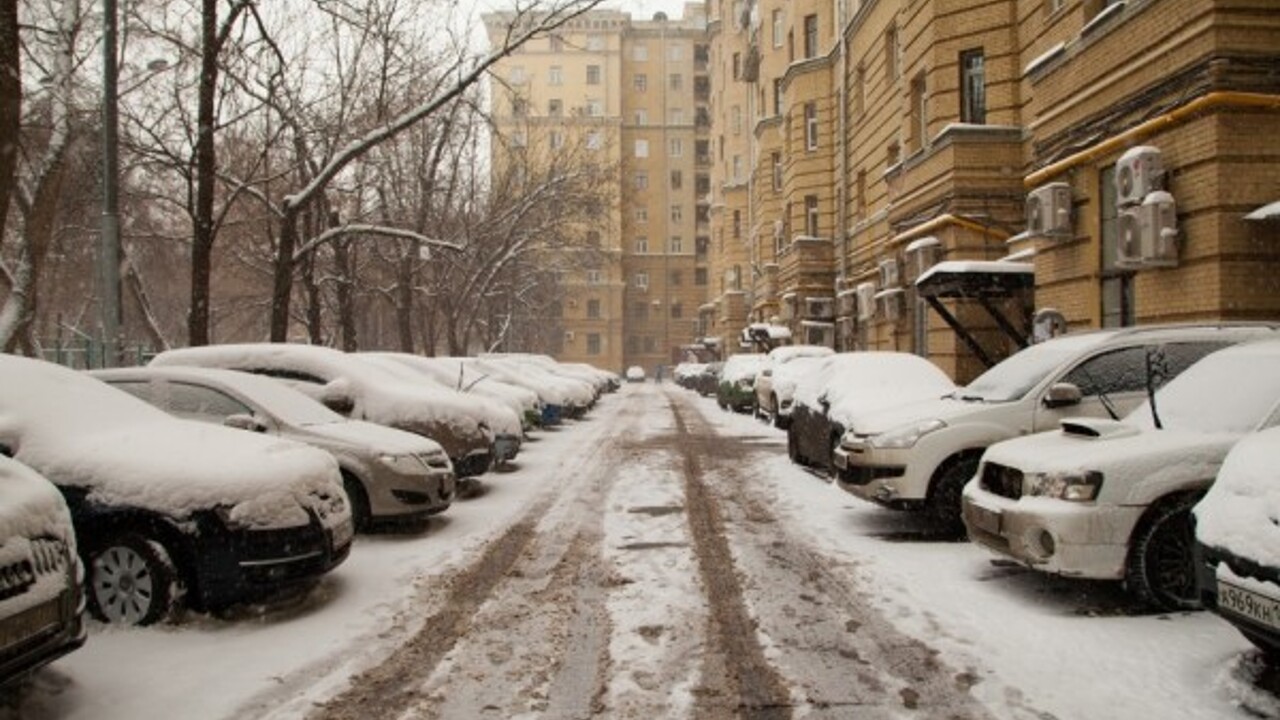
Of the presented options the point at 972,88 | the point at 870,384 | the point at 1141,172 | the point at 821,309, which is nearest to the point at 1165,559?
the point at 870,384

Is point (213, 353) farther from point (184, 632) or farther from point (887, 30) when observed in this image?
point (887, 30)

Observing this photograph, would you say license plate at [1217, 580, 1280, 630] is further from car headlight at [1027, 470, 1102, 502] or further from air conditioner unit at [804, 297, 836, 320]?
air conditioner unit at [804, 297, 836, 320]

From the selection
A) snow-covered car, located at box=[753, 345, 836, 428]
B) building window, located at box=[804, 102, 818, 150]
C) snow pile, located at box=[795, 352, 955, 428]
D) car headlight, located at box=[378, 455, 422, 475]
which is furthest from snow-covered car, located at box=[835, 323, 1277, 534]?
building window, located at box=[804, 102, 818, 150]

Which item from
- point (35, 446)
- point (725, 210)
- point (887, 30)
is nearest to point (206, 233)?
point (35, 446)

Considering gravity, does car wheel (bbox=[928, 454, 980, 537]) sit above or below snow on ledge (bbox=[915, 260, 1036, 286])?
below

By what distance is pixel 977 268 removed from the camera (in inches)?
589

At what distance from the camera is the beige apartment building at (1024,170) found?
10.2 metres

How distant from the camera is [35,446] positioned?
566 centimetres

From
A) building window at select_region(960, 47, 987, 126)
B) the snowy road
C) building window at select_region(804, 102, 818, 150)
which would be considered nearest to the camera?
the snowy road

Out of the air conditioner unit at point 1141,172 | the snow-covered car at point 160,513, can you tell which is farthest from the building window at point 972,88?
the snow-covered car at point 160,513

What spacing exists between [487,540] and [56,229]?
1973 cm

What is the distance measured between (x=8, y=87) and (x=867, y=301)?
19636 millimetres

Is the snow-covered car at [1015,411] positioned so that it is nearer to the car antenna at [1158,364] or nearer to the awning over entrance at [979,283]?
the car antenna at [1158,364]

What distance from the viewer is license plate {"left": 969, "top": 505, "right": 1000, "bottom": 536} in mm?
6354
